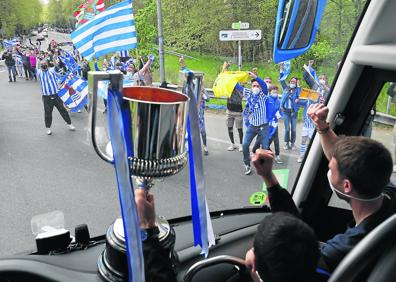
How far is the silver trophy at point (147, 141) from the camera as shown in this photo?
1.11 metres

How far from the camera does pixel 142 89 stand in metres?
1.32

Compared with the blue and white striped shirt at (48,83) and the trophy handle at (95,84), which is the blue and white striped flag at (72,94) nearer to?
the blue and white striped shirt at (48,83)

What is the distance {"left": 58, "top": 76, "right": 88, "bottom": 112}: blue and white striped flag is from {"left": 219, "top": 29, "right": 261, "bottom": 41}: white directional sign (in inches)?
147

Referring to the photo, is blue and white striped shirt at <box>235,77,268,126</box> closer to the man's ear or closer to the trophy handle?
the man's ear

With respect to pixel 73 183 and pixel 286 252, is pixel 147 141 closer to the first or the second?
pixel 286 252

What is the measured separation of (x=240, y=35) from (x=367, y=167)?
15.2 ft

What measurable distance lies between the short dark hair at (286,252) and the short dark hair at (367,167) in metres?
0.36

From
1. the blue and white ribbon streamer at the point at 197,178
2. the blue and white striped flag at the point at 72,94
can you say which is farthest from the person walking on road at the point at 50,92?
the blue and white ribbon streamer at the point at 197,178

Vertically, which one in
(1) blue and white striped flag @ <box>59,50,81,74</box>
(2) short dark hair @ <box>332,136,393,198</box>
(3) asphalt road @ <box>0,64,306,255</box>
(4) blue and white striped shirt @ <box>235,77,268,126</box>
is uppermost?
(2) short dark hair @ <box>332,136,393,198</box>

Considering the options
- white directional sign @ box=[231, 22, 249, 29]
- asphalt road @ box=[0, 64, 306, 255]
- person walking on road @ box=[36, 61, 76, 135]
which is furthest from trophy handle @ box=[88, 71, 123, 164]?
person walking on road @ box=[36, 61, 76, 135]

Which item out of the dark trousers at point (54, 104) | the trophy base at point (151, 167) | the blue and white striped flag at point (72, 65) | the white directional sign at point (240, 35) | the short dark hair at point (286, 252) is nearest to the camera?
the short dark hair at point (286, 252)

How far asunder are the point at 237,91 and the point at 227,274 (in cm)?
506

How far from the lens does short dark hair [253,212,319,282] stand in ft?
3.14

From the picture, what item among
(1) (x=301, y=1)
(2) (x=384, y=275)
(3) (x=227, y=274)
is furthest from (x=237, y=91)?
(2) (x=384, y=275)
